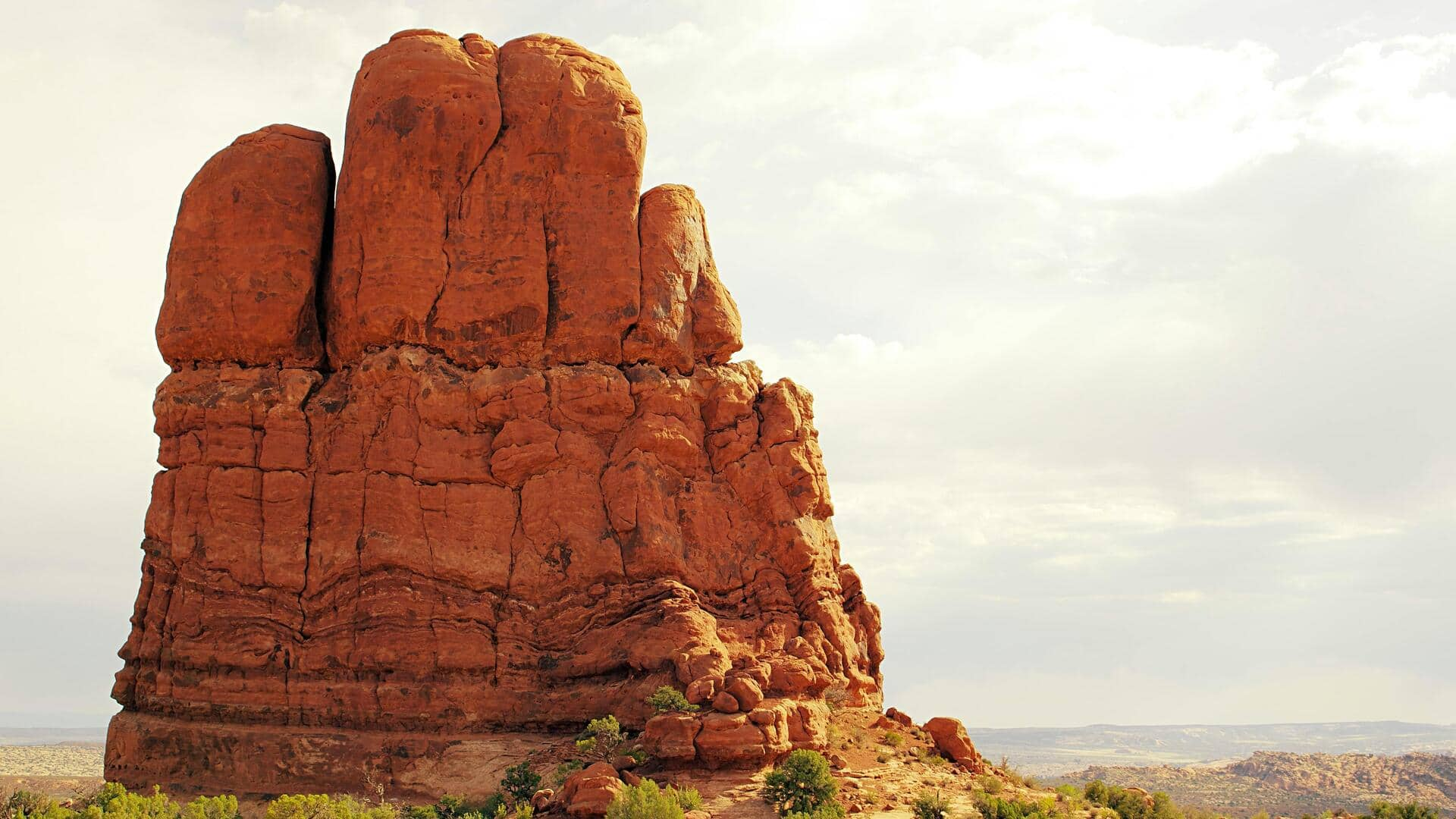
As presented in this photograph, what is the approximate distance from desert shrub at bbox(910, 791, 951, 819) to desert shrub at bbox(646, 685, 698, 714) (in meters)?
4.68

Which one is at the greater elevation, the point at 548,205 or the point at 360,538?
the point at 548,205

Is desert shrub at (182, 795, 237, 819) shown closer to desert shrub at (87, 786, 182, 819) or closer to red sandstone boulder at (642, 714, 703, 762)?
desert shrub at (87, 786, 182, 819)

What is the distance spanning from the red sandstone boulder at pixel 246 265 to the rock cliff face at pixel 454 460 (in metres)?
0.08

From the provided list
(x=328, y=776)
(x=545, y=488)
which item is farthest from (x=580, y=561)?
(x=328, y=776)

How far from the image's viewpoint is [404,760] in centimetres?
2888

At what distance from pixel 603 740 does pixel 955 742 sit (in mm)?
8091

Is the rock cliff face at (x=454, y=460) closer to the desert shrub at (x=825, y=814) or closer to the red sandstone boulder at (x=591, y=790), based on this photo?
the desert shrub at (x=825, y=814)

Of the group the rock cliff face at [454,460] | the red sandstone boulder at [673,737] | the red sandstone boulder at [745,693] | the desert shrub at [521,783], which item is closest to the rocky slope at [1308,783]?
the rock cliff face at [454,460]

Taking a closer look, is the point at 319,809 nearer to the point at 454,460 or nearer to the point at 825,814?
the point at 454,460

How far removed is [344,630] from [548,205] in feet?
35.7

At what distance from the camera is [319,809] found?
2634 centimetres

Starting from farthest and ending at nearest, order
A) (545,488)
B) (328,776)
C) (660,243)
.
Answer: (660,243) < (545,488) < (328,776)

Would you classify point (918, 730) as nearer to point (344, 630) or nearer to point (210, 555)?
point (344, 630)

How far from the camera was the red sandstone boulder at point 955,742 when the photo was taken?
98.8 feet
